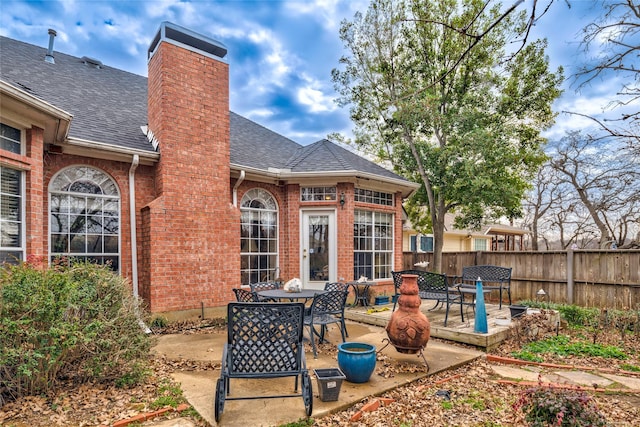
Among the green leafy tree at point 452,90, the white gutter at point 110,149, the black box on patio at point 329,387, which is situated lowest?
the black box on patio at point 329,387

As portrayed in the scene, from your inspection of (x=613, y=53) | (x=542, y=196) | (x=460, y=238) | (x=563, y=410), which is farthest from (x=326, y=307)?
(x=542, y=196)

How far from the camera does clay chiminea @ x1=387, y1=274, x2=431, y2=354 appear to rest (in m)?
4.60

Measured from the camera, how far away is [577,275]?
9102mm

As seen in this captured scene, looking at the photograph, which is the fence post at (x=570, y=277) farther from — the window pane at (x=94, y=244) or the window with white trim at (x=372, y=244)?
the window pane at (x=94, y=244)

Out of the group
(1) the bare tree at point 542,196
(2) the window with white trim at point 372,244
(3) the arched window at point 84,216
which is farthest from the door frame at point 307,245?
(1) the bare tree at point 542,196

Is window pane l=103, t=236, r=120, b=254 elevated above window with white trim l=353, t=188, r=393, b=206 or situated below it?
below

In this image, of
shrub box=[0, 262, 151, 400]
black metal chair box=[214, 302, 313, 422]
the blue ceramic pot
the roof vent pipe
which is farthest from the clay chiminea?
the roof vent pipe

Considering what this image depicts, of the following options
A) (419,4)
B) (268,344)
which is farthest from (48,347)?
(419,4)

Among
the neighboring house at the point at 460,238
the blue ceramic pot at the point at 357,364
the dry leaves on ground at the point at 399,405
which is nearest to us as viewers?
the dry leaves on ground at the point at 399,405

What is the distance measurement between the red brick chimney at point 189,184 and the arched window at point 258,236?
1.98 ft

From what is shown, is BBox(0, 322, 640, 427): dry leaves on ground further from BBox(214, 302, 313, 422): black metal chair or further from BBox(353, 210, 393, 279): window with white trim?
BBox(353, 210, 393, 279): window with white trim

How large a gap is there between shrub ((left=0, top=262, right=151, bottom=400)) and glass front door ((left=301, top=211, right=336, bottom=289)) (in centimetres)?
517

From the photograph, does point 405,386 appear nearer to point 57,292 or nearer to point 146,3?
point 57,292

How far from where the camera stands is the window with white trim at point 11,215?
15.8 ft
